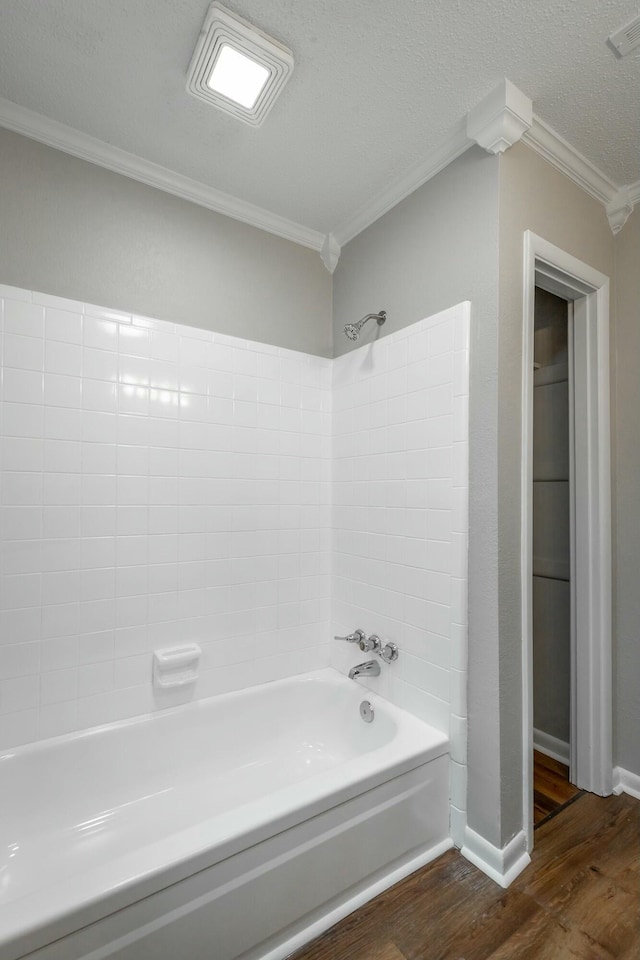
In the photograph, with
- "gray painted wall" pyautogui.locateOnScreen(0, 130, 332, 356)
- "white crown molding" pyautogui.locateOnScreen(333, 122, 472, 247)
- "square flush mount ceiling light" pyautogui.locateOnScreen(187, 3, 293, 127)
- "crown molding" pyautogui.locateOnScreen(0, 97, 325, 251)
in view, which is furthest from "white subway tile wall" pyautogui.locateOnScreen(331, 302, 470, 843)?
"square flush mount ceiling light" pyautogui.locateOnScreen(187, 3, 293, 127)

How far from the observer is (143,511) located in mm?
1852

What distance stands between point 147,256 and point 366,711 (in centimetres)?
219

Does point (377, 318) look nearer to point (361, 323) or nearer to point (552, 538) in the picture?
point (361, 323)

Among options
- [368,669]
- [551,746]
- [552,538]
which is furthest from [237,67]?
[551,746]

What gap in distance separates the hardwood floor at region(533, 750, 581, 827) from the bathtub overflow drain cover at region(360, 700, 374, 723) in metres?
0.74

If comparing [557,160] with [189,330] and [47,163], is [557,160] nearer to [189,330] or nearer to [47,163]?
[189,330]

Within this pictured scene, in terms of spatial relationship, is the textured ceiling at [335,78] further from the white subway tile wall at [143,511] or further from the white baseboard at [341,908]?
the white baseboard at [341,908]

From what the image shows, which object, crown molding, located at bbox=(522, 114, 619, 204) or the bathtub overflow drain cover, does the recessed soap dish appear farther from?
crown molding, located at bbox=(522, 114, 619, 204)

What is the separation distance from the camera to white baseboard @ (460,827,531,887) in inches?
58.8

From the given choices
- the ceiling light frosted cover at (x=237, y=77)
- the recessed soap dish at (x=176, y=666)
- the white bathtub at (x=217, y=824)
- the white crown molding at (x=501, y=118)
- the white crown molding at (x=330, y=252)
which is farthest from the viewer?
the white crown molding at (x=330, y=252)

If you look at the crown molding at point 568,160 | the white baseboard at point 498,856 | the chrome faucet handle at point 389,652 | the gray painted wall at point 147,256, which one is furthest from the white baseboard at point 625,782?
the crown molding at point 568,160

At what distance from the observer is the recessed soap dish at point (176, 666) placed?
1.84m

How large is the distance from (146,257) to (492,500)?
5.67 feet

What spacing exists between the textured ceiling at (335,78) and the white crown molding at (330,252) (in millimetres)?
426
